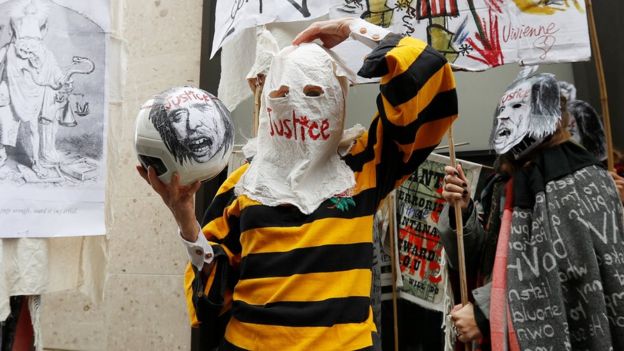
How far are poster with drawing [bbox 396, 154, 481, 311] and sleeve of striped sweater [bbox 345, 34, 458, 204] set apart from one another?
77 centimetres

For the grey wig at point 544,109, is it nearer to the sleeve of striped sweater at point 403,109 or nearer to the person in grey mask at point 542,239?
the person in grey mask at point 542,239

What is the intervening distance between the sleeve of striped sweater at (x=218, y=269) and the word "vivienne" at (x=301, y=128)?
9.3 inches

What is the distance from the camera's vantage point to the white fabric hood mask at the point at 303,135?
1.28 metres

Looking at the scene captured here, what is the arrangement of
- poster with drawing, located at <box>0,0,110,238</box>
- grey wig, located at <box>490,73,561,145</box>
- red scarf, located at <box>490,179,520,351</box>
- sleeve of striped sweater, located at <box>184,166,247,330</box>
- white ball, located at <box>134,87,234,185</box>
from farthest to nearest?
poster with drawing, located at <box>0,0,110,238</box> → grey wig, located at <box>490,73,561,145</box> → red scarf, located at <box>490,179,520,351</box> → sleeve of striped sweater, located at <box>184,166,247,330</box> → white ball, located at <box>134,87,234,185</box>

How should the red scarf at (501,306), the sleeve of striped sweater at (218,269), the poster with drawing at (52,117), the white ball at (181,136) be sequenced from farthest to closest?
the poster with drawing at (52,117) < the red scarf at (501,306) < the sleeve of striped sweater at (218,269) < the white ball at (181,136)

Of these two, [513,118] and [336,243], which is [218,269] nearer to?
[336,243]

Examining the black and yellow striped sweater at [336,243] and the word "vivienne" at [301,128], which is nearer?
the black and yellow striped sweater at [336,243]

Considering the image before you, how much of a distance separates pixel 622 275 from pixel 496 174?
541mm

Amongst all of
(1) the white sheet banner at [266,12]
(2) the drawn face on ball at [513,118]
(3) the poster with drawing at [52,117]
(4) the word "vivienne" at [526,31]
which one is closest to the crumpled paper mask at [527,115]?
(2) the drawn face on ball at [513,118]

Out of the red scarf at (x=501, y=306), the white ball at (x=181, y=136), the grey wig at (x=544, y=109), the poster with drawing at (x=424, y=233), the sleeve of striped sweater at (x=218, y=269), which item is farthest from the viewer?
the poster with drawing at (x=424, y=233)

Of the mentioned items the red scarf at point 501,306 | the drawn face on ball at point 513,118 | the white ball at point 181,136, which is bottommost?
the red scarf at point 501,306

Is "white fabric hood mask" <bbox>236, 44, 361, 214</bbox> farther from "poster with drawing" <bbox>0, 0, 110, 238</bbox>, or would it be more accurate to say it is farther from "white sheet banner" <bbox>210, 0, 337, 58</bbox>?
"poster with drawing" <bbox>0, 0, 110, 238</bbox>

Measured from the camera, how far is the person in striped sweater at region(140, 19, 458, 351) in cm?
117

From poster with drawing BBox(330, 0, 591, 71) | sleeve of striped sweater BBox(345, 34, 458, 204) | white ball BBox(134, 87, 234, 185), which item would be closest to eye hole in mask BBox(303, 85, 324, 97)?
sleeve of striped sweater BBox(345, 34, 458, 204)
